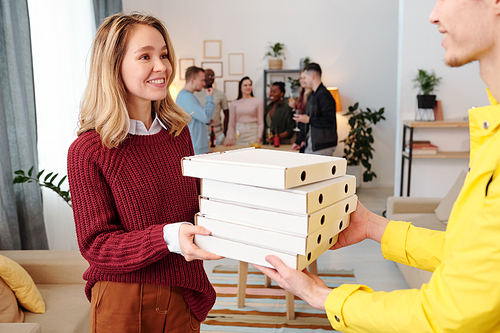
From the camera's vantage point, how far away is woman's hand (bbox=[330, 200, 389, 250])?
1.24 m

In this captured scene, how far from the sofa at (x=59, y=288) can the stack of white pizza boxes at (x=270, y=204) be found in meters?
1.43

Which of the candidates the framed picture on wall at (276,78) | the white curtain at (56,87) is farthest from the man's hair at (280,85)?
the white curtain at (56,87)

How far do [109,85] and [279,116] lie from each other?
16.9 ft

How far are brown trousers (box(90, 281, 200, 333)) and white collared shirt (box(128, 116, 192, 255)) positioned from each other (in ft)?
0.70

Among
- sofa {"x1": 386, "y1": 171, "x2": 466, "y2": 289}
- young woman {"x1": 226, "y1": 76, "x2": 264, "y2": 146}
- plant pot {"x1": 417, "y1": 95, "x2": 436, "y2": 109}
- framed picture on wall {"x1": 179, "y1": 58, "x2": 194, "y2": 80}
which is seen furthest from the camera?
framed picture on wall {"x1": 179, "y1": 58, "x2": 194, "y2": 80}

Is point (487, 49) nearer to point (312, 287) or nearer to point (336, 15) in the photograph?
point (312, 287)

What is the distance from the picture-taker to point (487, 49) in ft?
2.53

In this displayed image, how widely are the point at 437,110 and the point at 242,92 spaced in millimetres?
2558

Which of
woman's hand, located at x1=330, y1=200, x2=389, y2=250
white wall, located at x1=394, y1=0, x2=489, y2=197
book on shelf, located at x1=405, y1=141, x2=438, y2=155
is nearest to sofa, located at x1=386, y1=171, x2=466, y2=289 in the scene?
book on shelf, located at x1=405, y1=141, x2=438, y2=155

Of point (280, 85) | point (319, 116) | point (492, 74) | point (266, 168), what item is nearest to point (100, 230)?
point (266, 168)

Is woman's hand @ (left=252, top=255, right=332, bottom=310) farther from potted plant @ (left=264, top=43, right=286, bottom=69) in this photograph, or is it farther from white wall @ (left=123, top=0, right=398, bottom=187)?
white wall @ (left=123, top=0, right=398, bottom=187)

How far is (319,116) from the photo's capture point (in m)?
4.28

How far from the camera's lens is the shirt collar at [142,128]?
1.29m

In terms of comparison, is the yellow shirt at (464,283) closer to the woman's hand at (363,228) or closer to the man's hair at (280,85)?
the woman's hand at (363,228)
